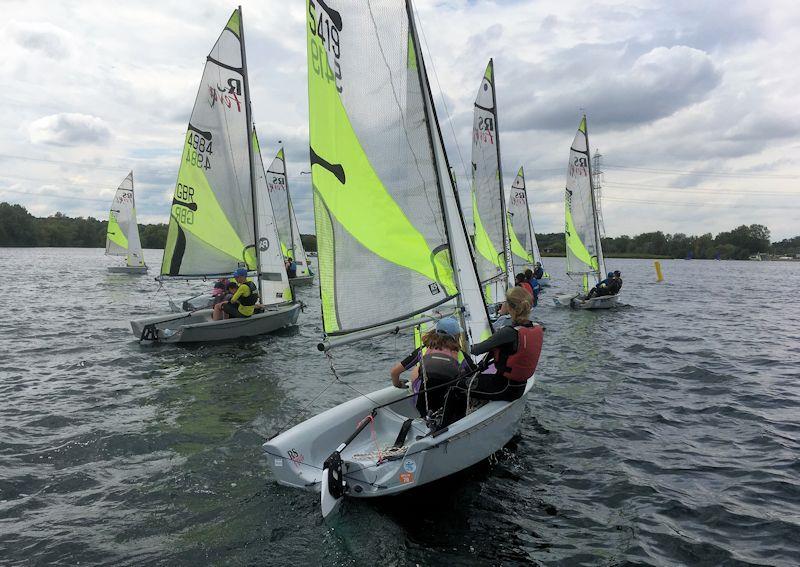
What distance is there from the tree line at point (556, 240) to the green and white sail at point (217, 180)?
5802 centimetres

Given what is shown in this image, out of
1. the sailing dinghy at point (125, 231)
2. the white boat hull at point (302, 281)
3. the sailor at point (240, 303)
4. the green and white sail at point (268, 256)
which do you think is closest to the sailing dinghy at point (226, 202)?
the green and white sail at point (268, 256)

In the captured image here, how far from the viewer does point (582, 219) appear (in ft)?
68.8

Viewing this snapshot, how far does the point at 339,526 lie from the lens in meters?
4.21

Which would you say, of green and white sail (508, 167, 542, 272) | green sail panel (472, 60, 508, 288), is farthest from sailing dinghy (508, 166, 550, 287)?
green sail panel (472, 60, 508, 288)

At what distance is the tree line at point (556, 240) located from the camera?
2938 inches

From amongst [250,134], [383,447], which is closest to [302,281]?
[250,134]

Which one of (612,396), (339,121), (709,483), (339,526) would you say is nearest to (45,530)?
(339,526)

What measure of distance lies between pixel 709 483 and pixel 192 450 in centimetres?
537

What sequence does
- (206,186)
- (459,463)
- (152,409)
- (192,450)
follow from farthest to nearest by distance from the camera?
(206,186), (152,409), (192,450), (459,463)

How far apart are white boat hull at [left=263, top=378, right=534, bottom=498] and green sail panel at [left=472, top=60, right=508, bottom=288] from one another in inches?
393

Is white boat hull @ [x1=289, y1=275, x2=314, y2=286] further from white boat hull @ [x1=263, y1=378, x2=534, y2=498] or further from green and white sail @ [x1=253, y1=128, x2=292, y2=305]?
white boat hull @ [x1=263, y1=378, x2=534, y2=498]

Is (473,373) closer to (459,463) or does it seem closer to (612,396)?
(459,463)

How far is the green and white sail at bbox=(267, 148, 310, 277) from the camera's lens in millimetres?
24766

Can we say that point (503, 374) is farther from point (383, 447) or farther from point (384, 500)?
point (384, 500)
